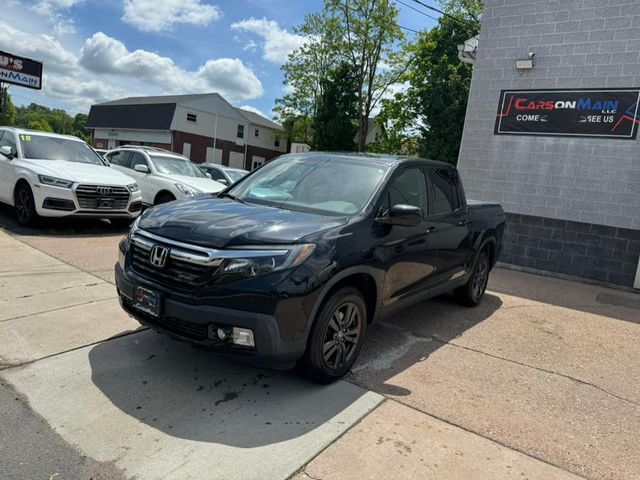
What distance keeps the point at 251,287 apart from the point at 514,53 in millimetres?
8615

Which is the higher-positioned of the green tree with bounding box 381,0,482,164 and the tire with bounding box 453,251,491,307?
the green tree with bounding box 381,0,482,164

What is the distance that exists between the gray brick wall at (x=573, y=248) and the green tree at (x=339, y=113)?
24191 mm

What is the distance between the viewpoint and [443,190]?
17.3 ft

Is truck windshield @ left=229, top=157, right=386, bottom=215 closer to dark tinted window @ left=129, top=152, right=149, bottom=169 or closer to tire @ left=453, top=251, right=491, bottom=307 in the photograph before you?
tire @ left=453, top=251, right=491, bottom=307

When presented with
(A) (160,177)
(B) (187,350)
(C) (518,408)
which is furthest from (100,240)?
(C) (518,408)

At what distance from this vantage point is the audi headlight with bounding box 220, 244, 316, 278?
3.12m

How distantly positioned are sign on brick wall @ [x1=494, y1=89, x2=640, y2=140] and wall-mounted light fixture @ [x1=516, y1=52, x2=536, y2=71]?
0.44 metres

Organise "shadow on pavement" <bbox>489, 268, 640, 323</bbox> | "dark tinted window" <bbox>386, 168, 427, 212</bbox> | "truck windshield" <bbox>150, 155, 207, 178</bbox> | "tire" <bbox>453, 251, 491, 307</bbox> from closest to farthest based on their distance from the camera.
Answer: "dark tinted window" <bbox>386, 168, 427, 212</bbox>, "tire" <bbox>453, 251, 491, 307</bbox>, "shadow on pavement" <bbox>489, 268, 640, 323</bbox>, "truck windshield" <bbox>150, 155, 207, 178</bbox>

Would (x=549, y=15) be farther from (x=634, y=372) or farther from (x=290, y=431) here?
(x=290, y=431)

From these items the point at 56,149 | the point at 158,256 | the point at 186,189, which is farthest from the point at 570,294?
the point at 56,149

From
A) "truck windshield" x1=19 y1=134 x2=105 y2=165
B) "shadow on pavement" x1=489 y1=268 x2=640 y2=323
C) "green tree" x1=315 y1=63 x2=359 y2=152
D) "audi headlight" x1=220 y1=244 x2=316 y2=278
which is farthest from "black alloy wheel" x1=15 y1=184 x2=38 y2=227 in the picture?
"green tree" x1=315 y1=63 x2=359 y2=152

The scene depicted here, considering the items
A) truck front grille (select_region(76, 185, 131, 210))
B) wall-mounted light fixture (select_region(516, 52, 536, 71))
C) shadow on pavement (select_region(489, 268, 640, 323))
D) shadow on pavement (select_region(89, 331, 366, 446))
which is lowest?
shadow on pavement (select_region(89, 331, 366, 446))

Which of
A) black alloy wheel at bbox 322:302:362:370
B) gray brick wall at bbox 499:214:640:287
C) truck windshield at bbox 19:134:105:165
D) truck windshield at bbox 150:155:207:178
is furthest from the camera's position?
truck windshield at bbox 150:155:207:178

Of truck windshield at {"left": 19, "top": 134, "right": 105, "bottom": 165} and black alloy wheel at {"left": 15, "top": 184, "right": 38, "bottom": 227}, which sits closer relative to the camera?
black alloy wheel at {"left": 15, "top": 184, "right": 38, "bottom": 227}
